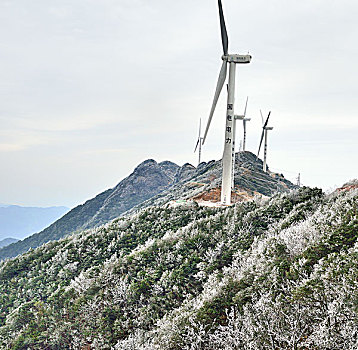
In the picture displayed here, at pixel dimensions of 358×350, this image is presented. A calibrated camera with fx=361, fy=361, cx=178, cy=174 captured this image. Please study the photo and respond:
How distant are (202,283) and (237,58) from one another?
65.1ft

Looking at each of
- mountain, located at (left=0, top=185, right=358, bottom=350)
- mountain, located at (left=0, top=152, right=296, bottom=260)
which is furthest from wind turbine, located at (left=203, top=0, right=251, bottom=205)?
mountain, located at (left=0, top=152, right=296, bottom=260)

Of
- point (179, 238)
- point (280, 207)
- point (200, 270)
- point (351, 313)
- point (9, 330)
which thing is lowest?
point (9, 330)

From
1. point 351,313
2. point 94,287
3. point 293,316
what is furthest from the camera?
point 94,287

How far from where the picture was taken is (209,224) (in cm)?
2584

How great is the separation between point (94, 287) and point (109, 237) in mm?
8862

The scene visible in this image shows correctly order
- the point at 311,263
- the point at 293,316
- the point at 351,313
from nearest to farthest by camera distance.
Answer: the point at 351,313 < the point at 293,316 < the point at 311,263

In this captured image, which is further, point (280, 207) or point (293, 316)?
point (280, 207)

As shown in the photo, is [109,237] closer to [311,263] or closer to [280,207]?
[280,207]

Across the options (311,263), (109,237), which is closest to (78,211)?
(109,237)

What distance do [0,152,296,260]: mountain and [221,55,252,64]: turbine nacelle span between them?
93.7 feet

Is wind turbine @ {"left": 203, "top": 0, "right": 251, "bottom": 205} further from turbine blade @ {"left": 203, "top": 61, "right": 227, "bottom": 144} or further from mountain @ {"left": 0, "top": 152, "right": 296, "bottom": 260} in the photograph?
mountain @ {"left": 0, "top": 152, "right": 296, "bottom": 260}

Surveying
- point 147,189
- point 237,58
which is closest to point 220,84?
point 237,58

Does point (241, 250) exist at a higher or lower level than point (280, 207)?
lower

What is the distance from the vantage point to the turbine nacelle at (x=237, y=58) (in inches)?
1218
